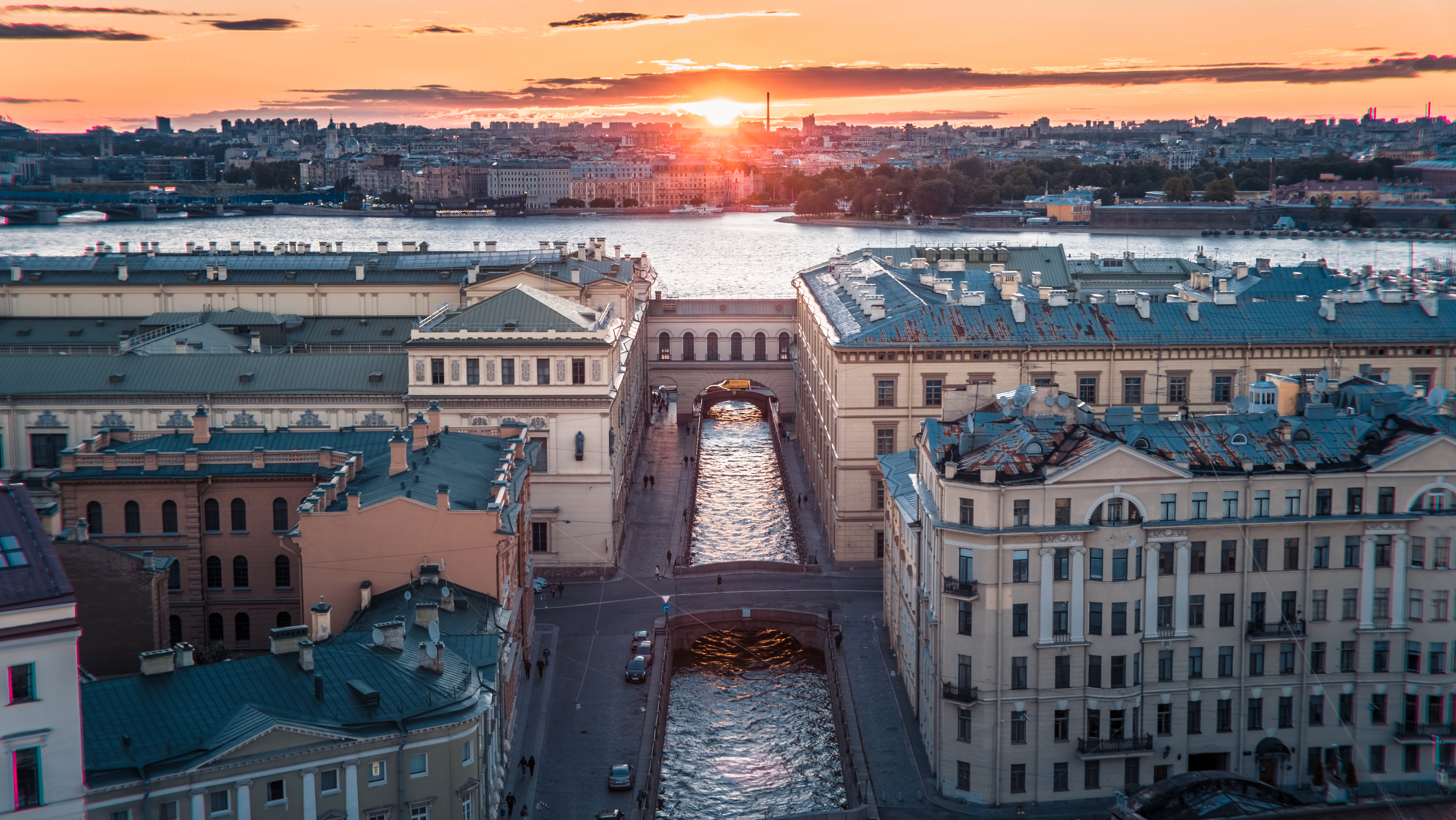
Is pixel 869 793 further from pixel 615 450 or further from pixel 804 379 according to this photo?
pixel 804 379

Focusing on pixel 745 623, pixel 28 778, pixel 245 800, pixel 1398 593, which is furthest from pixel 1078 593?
pixel 28 778

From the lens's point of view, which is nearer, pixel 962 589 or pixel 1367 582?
pixel 962 589

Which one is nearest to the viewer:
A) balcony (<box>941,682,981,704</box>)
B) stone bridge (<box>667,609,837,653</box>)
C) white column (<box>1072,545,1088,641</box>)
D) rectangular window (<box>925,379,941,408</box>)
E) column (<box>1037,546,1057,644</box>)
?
column (<box>1037,546,1057,644</box>)

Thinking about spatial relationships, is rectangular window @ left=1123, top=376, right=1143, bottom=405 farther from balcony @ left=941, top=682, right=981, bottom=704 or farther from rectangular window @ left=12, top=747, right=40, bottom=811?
rectangular window @ left=12, top=747, right=40, bottom=811

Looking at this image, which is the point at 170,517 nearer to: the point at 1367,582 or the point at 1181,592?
the point at 1181,592

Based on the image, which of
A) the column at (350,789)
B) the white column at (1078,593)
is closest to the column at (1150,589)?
the white column at (1078,593)

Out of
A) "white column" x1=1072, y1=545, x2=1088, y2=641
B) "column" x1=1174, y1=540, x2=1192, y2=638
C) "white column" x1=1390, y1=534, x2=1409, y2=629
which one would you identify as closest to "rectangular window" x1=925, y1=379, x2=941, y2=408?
"column" x1=1174, y1=540, x2=1192, y2=638

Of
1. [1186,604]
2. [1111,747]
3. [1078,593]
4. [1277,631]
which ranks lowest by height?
[1111,747]

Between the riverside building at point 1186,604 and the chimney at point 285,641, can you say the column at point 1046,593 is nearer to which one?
the riverside building at point 1186,604
